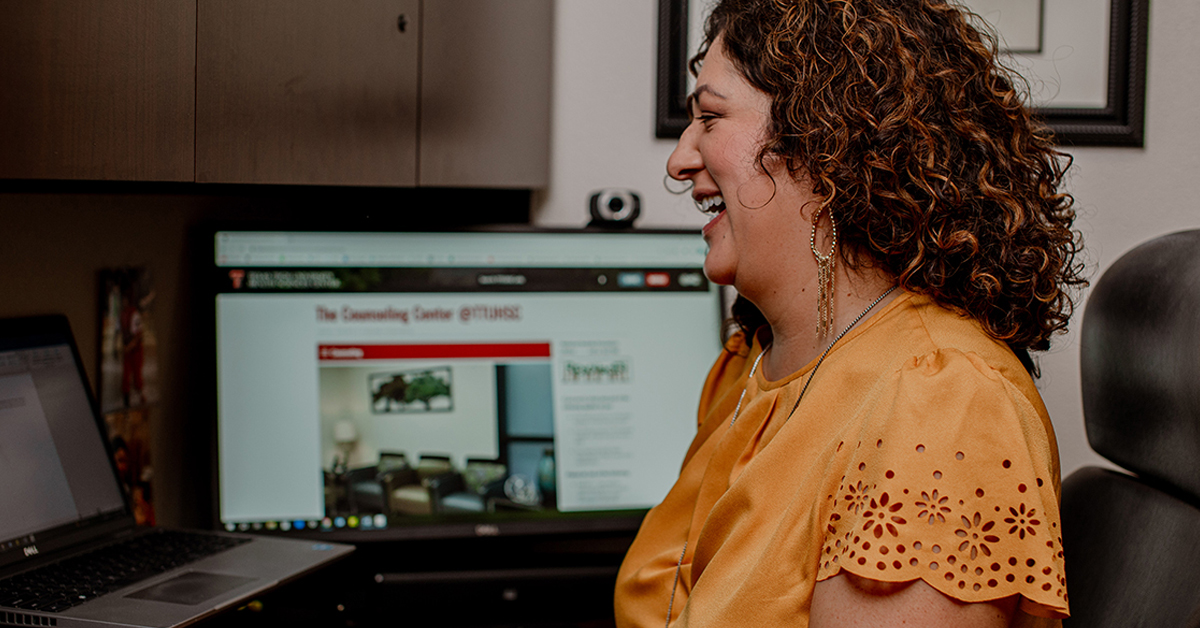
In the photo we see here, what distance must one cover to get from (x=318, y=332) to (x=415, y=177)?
263mm

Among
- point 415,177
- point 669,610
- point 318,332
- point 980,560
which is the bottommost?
point 669,610

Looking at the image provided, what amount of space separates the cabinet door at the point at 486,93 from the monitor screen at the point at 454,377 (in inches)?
4.7

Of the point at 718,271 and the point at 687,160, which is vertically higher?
the point at 687,160

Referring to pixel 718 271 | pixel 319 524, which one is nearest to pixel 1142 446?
pixel 718 271

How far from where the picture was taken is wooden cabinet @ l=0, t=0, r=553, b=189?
0.63 meters

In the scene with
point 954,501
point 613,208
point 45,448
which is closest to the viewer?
point 954,501

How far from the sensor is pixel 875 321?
0.81 metres

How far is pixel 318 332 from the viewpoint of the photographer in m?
1.19

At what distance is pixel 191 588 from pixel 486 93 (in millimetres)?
729

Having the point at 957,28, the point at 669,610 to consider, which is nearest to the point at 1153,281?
the point at 957,28

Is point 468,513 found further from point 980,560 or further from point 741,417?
point 980,560

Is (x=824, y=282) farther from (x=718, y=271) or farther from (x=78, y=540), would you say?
(x=78, y=540)

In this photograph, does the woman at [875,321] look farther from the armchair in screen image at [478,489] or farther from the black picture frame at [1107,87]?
the black picture frame at [1107,87]

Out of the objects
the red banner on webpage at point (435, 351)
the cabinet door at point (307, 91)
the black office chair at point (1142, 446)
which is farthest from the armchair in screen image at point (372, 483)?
the black office chair at point (1142, 446)
